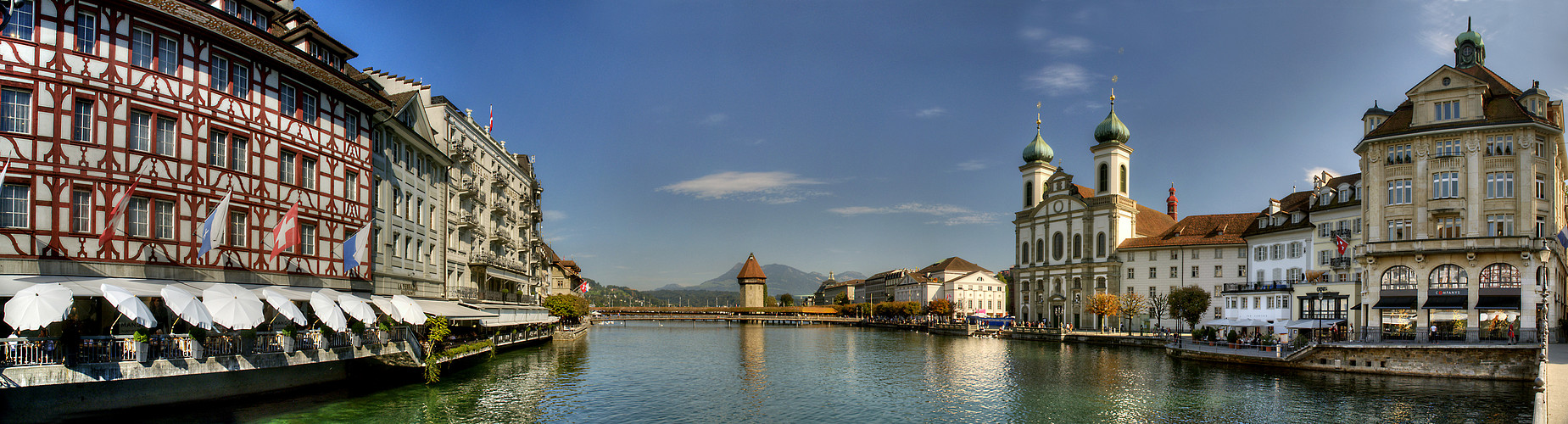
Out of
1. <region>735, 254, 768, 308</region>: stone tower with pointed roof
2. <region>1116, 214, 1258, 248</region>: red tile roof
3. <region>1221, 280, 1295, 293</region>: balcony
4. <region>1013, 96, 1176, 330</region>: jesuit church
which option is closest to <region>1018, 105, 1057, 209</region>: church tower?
<region>1013, 96, 1176, 330</region>: jesuit church

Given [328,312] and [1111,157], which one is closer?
[328,312]

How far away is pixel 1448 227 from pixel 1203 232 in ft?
132

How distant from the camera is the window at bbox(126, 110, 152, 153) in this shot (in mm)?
25500

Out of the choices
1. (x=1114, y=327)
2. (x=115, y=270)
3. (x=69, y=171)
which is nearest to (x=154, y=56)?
(x=69, y=171)

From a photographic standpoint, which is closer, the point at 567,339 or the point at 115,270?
the point at 115,270

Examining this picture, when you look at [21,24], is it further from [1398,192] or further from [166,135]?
[1398,192]

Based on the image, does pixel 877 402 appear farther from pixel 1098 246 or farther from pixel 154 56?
pixel 1098 246

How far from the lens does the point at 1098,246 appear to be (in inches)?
3858

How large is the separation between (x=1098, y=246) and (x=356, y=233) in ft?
268

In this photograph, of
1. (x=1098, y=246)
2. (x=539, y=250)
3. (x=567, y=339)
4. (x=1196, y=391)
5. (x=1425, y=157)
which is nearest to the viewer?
(x=1196, y=391)

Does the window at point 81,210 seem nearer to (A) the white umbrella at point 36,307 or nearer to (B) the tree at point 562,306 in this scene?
(A) the white umbrella at point 36,307

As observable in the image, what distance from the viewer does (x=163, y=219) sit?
26.2 meters

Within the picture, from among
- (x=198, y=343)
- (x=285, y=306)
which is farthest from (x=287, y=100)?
(x=198, y=343)

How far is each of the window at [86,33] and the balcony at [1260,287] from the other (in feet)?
227
